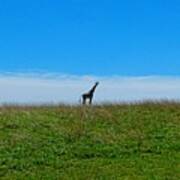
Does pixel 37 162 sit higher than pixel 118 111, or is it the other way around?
pixel 118 111

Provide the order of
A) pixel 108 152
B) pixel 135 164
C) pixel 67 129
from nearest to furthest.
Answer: pixel 135 164 < pixel 108 152 < pixel 67 129

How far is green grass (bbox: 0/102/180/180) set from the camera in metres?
15.7

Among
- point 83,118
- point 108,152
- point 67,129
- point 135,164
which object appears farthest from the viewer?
point 83,118

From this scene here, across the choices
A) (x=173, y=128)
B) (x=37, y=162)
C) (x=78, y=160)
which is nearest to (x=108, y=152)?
(x=78, y=160)

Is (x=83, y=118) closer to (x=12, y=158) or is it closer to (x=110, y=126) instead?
(x=110, y=126)

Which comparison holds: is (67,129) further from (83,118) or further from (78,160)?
(78,160)

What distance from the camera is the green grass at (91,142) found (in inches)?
619

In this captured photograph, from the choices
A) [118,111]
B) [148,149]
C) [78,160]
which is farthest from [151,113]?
[78,160]

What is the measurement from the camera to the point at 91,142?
18797 millimetres

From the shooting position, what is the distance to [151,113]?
75.6 ft

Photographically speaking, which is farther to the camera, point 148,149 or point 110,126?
point 110,126

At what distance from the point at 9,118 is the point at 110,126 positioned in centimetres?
357

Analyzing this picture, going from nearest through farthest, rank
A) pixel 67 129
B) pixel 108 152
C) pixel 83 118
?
pixel 108 152, pixel 67 129, pixel 83 118

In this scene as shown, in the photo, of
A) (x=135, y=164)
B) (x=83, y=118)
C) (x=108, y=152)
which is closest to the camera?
(x=135, y=164)
